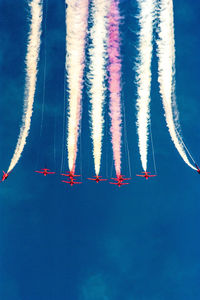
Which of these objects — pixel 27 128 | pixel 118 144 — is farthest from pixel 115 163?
pixel 27 128

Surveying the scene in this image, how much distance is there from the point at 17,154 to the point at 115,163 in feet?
21.6

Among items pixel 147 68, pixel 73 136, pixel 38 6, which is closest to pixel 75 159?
pixel 73 136

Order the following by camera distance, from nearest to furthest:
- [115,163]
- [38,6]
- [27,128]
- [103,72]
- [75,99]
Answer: [38,6] → [103,72] → [75,99] → [27,128] → [115,163]

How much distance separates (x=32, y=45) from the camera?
14.8m

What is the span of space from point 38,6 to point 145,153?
1063 cm

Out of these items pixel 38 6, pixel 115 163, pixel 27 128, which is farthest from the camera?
pixel 115 163

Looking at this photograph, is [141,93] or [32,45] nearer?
[32,45]

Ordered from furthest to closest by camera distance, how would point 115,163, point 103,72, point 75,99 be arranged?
point 115,163 → point 75,99 → point 103,72

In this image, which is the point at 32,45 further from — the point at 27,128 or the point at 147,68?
the point at 147,68

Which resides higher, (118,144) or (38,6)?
(38,6)

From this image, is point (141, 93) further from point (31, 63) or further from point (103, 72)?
point (31, 63)

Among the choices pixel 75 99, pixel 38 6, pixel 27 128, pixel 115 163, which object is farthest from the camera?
pixel 115 163

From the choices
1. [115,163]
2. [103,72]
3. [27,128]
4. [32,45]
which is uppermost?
[32,45]

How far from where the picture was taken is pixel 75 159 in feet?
58.9
